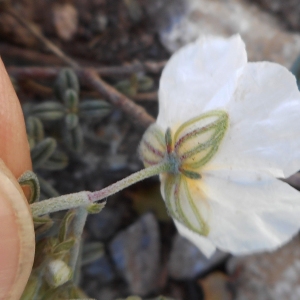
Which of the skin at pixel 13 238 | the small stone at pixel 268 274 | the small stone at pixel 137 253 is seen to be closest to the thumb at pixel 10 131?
the skin at pixel 13 238

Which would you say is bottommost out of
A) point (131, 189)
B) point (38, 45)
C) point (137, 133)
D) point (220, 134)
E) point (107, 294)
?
point (107, 294)

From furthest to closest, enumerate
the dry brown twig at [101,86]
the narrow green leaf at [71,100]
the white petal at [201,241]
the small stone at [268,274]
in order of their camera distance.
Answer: the small stone at [268,274]
the narrow green leaf at [71,100]
the dry brown twig at [101,86]
the white petal at [201,241]

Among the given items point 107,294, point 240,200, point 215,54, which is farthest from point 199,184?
point 107,294

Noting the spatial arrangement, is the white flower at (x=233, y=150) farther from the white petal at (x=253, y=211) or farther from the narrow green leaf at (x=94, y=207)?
the narrow green leaf at (x=94, y=207)

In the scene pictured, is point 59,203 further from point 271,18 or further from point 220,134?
point 271,18

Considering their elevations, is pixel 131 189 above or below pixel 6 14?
below

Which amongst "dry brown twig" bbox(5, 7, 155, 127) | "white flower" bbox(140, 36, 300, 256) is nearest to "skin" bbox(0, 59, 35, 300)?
"white flower" bbox(140, 36, 300, 256)
